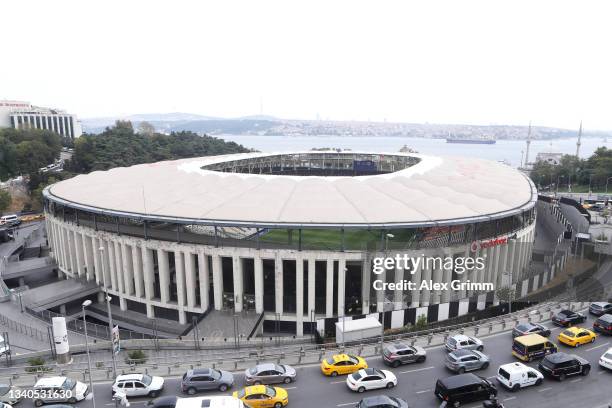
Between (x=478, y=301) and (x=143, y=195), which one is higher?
(x=143, y=195)

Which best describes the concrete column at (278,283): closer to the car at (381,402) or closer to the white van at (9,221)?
the car at (381,402)

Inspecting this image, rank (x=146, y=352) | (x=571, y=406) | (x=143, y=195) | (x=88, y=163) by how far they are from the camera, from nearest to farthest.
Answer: (x=571, y=406) → (x=146, y=352) → (x=143, y=195) → (x=88, y=163)

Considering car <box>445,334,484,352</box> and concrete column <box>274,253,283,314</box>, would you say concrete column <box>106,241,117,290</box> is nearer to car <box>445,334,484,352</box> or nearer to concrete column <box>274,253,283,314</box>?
concrete column <box>274,253,283,314</box>

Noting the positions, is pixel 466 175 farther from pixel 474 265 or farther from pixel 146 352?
pixel 146 352

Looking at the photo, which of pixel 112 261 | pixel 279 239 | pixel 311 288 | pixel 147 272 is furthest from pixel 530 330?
pixel 112 261

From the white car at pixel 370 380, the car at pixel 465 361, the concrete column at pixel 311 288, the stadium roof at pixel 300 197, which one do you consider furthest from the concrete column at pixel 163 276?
the car at pixel 465 361

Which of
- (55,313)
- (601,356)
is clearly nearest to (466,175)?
(601,356)

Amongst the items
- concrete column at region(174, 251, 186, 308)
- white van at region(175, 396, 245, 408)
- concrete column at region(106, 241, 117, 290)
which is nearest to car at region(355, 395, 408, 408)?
white van at region(175, 396, 245, 408)
